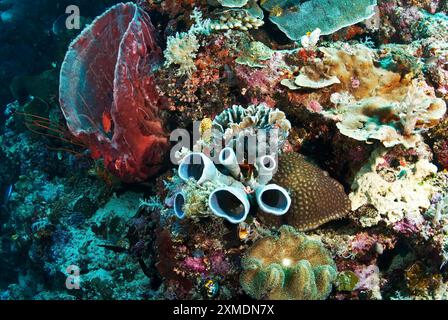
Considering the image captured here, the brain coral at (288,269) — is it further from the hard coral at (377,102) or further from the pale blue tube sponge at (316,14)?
the pale blue tube sponge at (316,14)

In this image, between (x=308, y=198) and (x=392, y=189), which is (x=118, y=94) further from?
(x=392, y=189)

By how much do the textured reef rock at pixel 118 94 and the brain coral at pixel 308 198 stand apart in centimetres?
215

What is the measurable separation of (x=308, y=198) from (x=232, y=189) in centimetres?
88

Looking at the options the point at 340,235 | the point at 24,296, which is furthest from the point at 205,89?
the point at 24,296

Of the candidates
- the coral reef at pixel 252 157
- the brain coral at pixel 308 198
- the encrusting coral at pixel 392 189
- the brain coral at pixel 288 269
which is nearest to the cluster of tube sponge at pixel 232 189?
the coral reef at pixel 252 157

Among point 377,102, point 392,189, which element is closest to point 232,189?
point 392,189

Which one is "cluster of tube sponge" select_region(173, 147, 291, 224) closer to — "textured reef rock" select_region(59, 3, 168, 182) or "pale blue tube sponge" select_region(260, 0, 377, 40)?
"textured reef rock" select_region(59, 3, 168, 182)

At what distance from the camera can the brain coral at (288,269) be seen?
8.82 ft

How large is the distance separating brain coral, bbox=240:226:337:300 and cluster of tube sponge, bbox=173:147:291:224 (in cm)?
32

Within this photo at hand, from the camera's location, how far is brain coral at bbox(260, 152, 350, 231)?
10.6ft

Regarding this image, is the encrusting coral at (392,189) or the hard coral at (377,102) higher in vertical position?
the hard coral at (377,102)

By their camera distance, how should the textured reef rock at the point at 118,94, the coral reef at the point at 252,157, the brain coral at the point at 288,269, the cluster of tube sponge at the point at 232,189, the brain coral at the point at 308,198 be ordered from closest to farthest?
1. the brain coral at the point at 288,269
2. the cluster of tube sponge at the point at 232,189
3. the coral reef at the point at 252,157
4. the brain coral at the point at 308,198
5. the textured reef rock at the point at 118,94

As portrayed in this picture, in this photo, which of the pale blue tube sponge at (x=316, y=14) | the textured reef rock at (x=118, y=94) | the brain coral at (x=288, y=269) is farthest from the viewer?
the pale blue tube sponge at (x=316, y=14)
